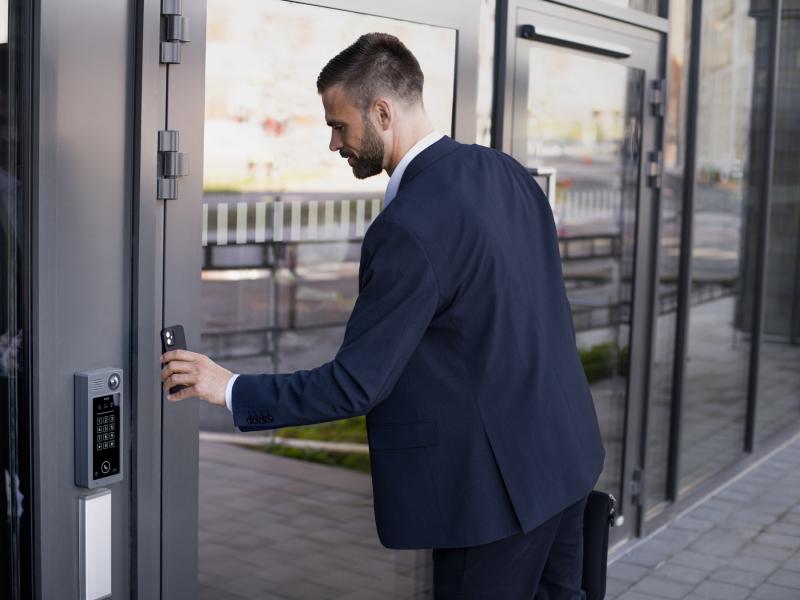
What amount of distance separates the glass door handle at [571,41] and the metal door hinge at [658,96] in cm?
32

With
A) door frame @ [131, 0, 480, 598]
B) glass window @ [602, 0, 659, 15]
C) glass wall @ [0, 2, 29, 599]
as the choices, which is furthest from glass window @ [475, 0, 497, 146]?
glass wall @ [0, 2, 29, 599]

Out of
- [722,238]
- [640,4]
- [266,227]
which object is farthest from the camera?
[722,238]

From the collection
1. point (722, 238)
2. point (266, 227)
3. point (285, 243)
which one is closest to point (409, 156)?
point (266, 227)

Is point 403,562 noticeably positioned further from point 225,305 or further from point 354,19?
point 354,19

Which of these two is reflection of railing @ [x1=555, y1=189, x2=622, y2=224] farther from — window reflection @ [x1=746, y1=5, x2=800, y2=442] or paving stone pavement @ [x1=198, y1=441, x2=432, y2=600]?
window reflection @ [x1=746, y1=5, x2=800, y2=442]

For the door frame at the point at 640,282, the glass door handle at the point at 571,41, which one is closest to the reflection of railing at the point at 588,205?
the door frame at the point at 640,282

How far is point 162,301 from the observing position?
95.7 inches

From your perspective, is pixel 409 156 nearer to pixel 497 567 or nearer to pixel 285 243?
pixel 497 567

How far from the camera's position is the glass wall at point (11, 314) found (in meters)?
2.15

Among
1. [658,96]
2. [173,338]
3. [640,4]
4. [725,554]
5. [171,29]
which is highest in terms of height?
[640,4]

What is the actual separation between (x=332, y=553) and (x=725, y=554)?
2.10m

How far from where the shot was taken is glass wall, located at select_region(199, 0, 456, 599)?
9.40 ft

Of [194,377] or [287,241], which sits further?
[287,241]

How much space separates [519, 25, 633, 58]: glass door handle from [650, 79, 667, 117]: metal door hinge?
0.32 metres
